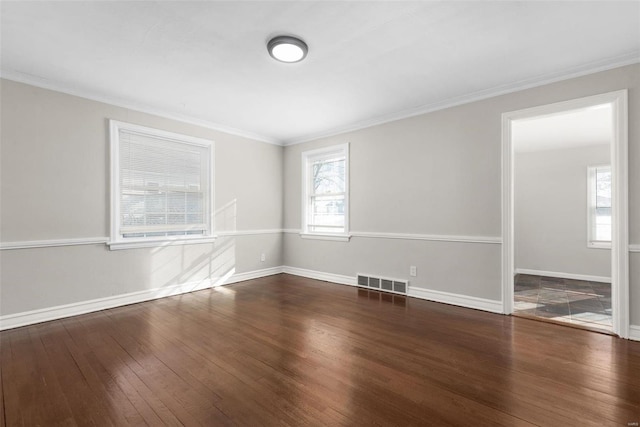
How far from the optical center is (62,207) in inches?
128

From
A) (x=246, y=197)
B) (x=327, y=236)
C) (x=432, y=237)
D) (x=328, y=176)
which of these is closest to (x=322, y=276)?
(x=327, y=236)

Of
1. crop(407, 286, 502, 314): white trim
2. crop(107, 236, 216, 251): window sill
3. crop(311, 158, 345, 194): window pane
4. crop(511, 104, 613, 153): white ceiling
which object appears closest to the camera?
crop(407, 286, 502, 314): white trim

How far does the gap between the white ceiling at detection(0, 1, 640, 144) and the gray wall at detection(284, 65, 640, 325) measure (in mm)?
215

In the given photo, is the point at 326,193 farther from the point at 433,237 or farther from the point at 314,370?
the point at 314,370

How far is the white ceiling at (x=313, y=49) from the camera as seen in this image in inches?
82.0

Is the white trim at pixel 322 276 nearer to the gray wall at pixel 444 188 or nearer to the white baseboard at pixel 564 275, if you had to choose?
the gray wall at pixel 444 188

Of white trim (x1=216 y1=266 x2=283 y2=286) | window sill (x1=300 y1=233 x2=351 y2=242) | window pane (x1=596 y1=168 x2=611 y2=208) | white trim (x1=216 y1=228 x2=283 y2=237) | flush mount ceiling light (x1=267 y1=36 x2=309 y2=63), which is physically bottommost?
white trim (x1=216 y1=266 x2=283 y2=286)

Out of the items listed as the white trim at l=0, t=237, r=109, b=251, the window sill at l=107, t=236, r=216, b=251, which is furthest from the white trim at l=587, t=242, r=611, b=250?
the white trim at l=0, t=237, r=109, b=251

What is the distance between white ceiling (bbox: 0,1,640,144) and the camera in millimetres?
2082

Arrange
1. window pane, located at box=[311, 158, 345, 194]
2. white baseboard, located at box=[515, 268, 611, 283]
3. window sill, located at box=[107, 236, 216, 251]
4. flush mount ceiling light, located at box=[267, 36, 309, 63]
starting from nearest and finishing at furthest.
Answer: flush mount ceiling light, located at box=[267, 36, 309, 63] → window sill, located at box=[107, 236, 216, 251] → window pane, located at box=[311, 158, 345, 194] → white baseboard, located at box=[515, 268, 611, 283]

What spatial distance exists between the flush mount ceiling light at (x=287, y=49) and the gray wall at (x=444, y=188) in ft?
6.95

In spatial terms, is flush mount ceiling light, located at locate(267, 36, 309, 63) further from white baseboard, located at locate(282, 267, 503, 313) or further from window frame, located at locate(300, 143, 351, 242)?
white baseboard, located at locate(282, 267, 503, 313)

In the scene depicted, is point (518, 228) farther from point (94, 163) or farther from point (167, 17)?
point (94, 163)

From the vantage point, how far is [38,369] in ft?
7.18
